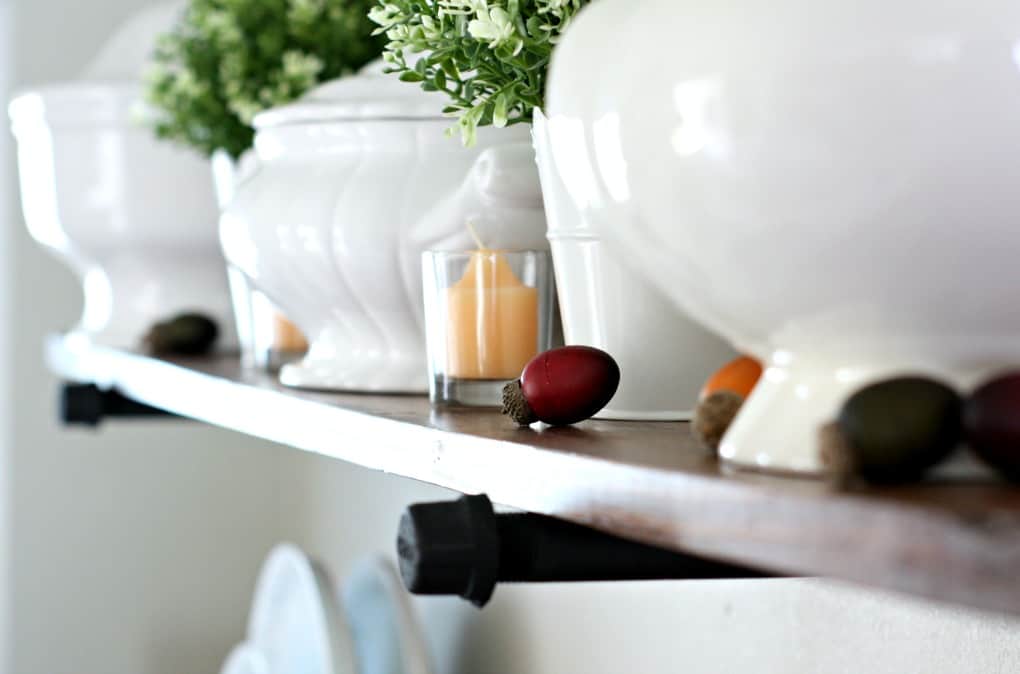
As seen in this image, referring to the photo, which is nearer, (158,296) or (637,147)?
(637,147)

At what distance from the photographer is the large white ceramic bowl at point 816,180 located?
0.25m

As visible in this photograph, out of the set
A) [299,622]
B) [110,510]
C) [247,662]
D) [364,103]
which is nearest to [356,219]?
[364,103]

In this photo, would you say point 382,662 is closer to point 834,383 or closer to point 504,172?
point 504,172

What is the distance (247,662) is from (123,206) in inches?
13.2

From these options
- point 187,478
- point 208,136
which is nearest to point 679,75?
point 208,136

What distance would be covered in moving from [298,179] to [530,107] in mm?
212

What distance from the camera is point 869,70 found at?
0.83ft

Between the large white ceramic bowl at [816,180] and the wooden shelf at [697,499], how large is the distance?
24 mm

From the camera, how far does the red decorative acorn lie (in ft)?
1.27

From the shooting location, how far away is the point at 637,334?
1.45 ft

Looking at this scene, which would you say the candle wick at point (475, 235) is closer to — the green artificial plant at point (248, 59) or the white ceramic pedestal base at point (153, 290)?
the green artificial plant at point (248, 59)

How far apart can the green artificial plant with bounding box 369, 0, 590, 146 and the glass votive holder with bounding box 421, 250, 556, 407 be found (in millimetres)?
66

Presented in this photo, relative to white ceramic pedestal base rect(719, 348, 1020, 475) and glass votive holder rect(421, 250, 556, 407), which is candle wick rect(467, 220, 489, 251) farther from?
white ceramic pedestal base rect(719, 348, 1020, 475)

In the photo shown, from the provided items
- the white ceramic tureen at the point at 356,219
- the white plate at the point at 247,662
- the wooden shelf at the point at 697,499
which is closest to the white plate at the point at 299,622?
the white plate at the point at 247,662
